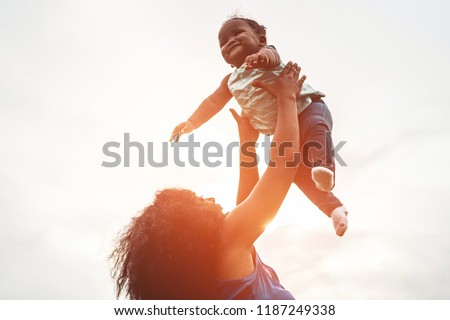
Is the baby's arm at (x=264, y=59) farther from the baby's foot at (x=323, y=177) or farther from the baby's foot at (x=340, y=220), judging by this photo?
the baby's foot at (x=340, y=220)

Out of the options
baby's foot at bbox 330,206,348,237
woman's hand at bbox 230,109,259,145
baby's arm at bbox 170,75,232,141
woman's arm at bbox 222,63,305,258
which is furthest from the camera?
baby's arm at bbox 170,75,232,141

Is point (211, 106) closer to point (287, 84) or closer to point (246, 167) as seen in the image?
point (246, 167)

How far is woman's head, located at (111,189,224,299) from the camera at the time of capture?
2.40m

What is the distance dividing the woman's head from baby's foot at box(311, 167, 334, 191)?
1.17m

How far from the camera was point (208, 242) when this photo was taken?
7.89ft

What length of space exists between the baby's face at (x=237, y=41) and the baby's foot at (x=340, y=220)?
5.64 ft

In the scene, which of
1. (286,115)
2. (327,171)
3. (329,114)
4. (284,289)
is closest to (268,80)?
(329,114)

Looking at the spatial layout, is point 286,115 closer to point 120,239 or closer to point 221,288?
point 221,288

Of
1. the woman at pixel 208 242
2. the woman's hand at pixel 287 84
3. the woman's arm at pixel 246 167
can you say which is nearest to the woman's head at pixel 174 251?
the woman at pixel 208 242

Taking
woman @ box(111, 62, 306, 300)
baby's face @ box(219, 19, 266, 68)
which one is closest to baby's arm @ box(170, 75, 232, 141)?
baby's face @ box(219, 19, 266, 68)

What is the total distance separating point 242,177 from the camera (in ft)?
10.3

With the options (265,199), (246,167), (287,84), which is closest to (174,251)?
(265,199)

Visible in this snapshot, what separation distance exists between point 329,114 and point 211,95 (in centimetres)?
126

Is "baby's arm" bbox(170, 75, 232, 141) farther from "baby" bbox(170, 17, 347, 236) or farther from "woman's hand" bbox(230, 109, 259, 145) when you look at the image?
"woman's hand" bbox(230, 109, 259, 145)
